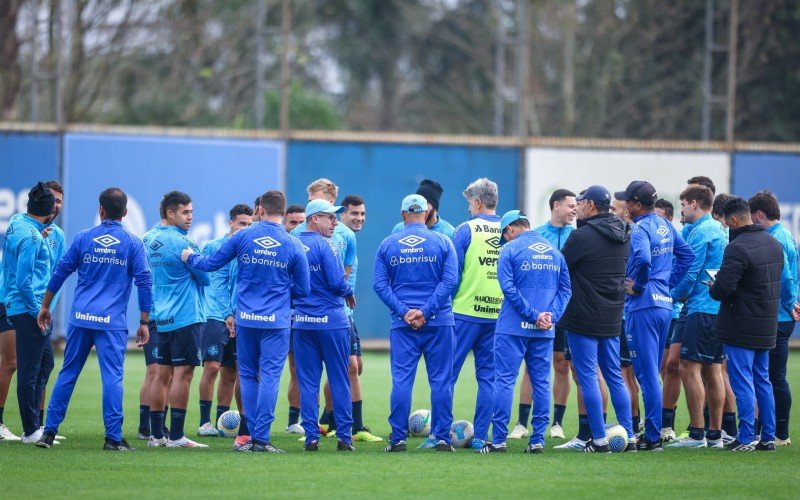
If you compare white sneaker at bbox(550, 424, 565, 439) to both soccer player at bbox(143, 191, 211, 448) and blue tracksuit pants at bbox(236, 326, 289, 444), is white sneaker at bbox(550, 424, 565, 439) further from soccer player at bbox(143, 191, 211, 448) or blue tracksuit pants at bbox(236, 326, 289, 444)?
soccer player at bbox(143, 191, 211, 448)

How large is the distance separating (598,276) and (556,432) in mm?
2164

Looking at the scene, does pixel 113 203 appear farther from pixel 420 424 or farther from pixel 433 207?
pixel 420 424

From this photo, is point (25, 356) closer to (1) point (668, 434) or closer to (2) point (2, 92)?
(1) point (668, 434)

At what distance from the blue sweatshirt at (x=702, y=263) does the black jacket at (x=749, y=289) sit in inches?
24.5

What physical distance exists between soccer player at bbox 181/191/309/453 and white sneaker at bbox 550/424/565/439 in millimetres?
3128

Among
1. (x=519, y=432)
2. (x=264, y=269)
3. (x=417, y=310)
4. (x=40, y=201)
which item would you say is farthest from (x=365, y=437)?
(x=40, y=201)

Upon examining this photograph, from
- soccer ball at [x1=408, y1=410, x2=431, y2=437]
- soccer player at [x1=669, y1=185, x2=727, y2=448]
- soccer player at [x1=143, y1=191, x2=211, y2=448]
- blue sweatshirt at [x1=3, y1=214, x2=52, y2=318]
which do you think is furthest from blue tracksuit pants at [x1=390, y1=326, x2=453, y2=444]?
blue sweatshirt at [x1=3, y1=214, x2=52, y2=318]

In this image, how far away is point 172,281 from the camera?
1121 cm

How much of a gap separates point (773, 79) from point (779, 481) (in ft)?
95.9

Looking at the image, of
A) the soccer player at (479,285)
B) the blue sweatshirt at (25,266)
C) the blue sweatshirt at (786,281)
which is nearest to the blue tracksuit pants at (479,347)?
the soccer player at (479,285)

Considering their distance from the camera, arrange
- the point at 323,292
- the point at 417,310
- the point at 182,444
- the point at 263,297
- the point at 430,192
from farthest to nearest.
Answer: the point at 430,192
the point at 182,444
the point at 417,310
the point at 323,292
the point at 263,297

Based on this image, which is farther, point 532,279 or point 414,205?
point 414,205

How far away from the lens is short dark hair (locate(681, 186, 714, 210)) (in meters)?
11.8

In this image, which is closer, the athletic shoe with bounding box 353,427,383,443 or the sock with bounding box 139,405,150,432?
the sock with bounding box 139,405,150,432
